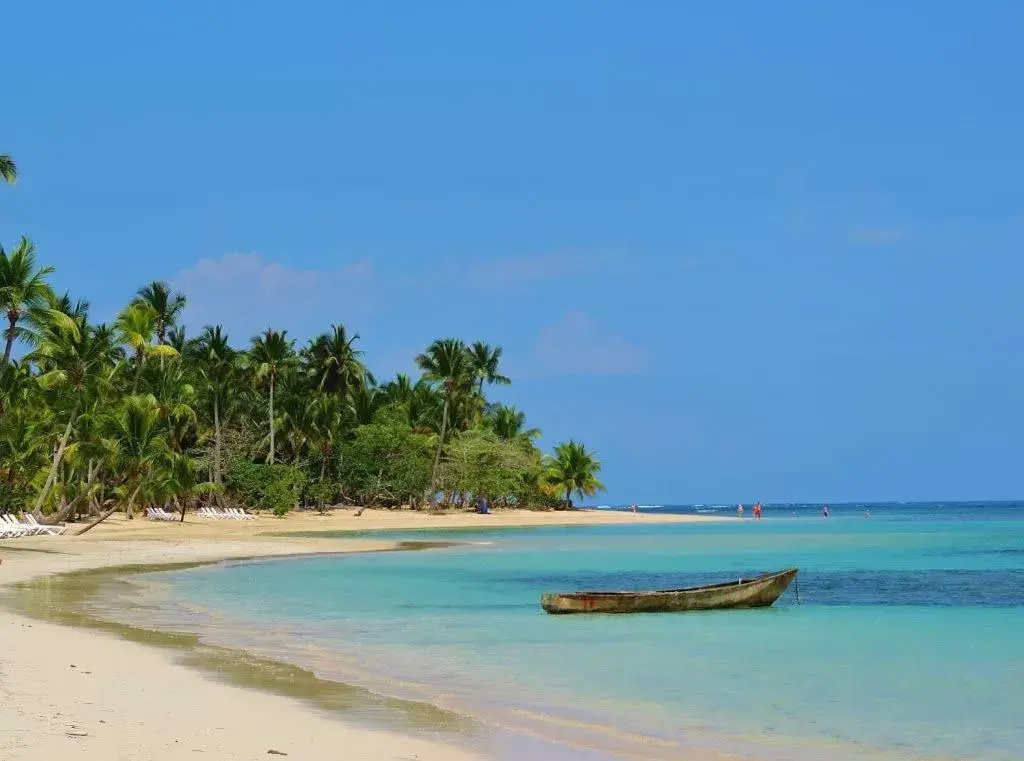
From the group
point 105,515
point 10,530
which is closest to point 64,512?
point 105,515

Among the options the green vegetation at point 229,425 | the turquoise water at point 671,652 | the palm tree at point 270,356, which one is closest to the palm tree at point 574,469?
the green vegetation at point 229,425

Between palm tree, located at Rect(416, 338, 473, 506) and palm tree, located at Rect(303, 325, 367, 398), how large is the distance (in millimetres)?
4724

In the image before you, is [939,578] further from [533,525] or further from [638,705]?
[533,525]

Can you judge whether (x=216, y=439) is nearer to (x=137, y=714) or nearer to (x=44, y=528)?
(x=44, y=528)

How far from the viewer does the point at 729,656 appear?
1688 cm

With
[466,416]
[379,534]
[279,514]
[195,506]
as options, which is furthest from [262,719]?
[466,416]

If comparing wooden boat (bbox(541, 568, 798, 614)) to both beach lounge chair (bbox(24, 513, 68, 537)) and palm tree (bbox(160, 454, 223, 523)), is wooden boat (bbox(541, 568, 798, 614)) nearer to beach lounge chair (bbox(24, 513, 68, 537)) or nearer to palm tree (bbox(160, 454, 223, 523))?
beach lounge chair (bbox(24, 513, 68, 537))

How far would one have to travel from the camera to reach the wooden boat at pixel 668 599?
70.8 ft

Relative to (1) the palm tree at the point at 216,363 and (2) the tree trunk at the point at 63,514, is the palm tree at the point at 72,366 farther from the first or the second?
(1) the palm tree at the point at 216,363

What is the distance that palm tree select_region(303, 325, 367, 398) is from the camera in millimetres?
81062

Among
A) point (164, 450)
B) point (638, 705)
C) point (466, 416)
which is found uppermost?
point (466, 416)

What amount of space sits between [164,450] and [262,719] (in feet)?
128

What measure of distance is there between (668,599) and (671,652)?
16.2 feet

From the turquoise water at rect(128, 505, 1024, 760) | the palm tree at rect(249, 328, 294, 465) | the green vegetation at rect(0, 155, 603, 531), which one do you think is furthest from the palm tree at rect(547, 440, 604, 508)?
the turquoise water at rect(128, 505, 1024, 760)
